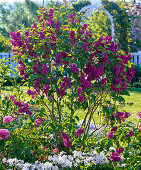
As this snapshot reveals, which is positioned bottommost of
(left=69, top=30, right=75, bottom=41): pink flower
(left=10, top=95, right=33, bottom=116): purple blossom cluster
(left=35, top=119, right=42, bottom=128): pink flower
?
(left=35, top=119, right=42, bottom=128): pink flower

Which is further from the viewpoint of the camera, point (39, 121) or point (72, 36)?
point (39, 121)

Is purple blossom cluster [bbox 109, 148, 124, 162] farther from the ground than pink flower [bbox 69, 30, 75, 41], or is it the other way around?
pink flower [bbox 69, 30, 75, 41]

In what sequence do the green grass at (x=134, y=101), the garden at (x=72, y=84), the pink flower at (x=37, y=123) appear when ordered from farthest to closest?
the green grass at (x=134, y=101), the pink flower at (x=37, y=123), the garden at (x=72, y=84)

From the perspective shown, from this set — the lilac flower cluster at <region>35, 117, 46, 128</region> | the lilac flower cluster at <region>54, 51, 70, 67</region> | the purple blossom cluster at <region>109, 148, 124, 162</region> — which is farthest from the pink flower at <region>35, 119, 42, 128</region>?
the purple blossom cluster at <region>109, 148, 124, 162</region>

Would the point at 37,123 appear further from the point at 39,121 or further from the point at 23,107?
the point at 23,107

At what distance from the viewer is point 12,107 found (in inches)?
125

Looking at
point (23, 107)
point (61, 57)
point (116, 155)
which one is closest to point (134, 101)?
point (116, 155)

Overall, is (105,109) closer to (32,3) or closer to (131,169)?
(131,169)

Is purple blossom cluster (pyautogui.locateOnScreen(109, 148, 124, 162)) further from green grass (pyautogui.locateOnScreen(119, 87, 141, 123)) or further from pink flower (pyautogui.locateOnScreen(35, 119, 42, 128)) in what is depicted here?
green grass (pyautogui.locateOnScreen(119, 87, 141, 123))

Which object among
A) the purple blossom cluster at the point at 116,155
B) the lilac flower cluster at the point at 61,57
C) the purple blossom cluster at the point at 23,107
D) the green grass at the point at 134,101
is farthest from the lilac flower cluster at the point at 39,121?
the green grass at the point at 134,101

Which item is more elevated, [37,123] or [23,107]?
[23,107]

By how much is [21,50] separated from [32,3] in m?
31.4

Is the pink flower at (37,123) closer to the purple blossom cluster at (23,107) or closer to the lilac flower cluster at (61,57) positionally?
the purple blossom cluster at (23,107)

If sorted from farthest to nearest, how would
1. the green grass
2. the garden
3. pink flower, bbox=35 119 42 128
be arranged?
the green grass < pink flower, bbox=35 119 42 128 < the garden
